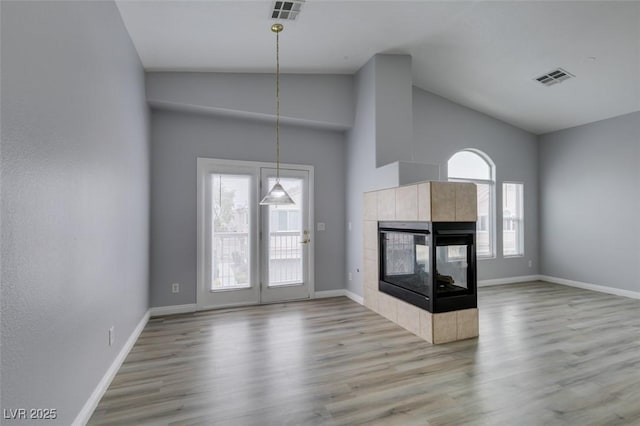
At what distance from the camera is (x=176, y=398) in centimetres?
230

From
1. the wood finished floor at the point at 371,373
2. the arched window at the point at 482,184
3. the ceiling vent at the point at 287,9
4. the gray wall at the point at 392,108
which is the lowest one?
the wood finished floor at the point at 371,373

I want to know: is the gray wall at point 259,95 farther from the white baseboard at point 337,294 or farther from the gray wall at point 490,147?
the white baseboard at point 337,294

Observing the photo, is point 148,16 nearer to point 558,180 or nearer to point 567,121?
point 567,121

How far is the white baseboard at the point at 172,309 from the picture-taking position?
13.9 ft

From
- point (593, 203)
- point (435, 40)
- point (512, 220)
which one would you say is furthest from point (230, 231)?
point (593, 203)

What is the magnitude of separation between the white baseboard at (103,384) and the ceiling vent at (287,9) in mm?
3668

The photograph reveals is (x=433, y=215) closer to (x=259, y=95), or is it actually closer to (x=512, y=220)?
(x=259, y=95)

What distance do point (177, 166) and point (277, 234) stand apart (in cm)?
180

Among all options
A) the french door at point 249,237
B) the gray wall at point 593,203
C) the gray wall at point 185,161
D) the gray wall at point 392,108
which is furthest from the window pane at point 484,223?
the french door at point 249,237

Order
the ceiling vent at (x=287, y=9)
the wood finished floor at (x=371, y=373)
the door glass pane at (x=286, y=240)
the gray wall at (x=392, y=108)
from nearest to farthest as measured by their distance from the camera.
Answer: the wood finished floor at (x=371, y=373) → the ceiling vent at (x=287, y=9) → the gray wall at (x=392, y=108) → the door glass pane at (x=286, y=240)

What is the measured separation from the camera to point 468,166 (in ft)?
20.2

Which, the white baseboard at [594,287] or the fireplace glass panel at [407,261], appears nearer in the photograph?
the fireplace glass panel at [407,261]

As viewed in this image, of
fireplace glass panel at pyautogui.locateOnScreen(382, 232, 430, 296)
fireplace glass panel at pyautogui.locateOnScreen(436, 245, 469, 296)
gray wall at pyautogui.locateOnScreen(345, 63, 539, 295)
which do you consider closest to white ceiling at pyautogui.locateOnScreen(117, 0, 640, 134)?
gray wall at pyautogui.locateOnScreen(345, 63, 539, 295)

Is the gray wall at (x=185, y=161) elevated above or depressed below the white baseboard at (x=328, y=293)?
above
